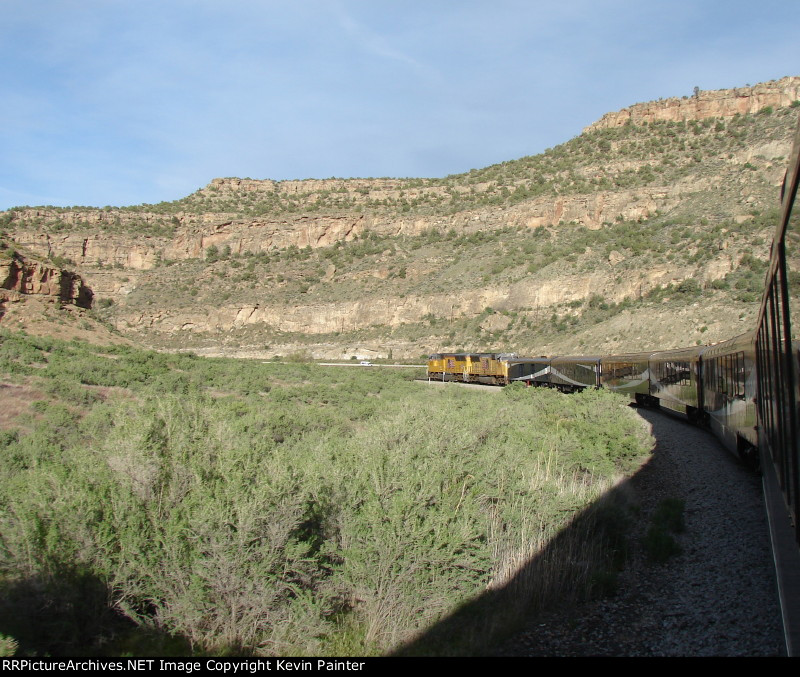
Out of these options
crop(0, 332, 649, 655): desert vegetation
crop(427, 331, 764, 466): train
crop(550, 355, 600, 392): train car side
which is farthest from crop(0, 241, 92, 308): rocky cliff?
crop(550, 355, 600, 392): train car side

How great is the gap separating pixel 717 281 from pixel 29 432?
47307 mm

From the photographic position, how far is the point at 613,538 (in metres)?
9.36

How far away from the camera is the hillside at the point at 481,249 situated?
5119 centimetres

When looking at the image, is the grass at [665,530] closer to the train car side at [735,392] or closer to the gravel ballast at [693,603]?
the gravel ballast at [693,603]

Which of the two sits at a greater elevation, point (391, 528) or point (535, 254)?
point (535, 254)

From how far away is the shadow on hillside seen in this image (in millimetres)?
6293

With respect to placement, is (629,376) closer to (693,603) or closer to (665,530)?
(665,530)

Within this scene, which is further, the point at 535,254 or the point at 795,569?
the point at 535,254

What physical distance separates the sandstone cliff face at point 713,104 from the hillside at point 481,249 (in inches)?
9.7

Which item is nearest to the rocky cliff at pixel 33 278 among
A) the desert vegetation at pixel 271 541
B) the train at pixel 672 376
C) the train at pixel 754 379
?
the desert vegetation at pixel 271 541

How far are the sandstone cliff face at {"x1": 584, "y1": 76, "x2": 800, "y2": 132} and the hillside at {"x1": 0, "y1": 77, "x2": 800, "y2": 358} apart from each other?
25 centimetres

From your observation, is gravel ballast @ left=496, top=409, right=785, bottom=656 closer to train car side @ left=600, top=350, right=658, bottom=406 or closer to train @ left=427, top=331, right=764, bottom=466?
train @ left=427, top=331, right=764, bottom=466

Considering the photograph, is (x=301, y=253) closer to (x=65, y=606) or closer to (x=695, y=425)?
(x=695, y=425)

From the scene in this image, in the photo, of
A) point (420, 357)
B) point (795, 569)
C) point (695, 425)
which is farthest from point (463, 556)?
point (420, 357)
